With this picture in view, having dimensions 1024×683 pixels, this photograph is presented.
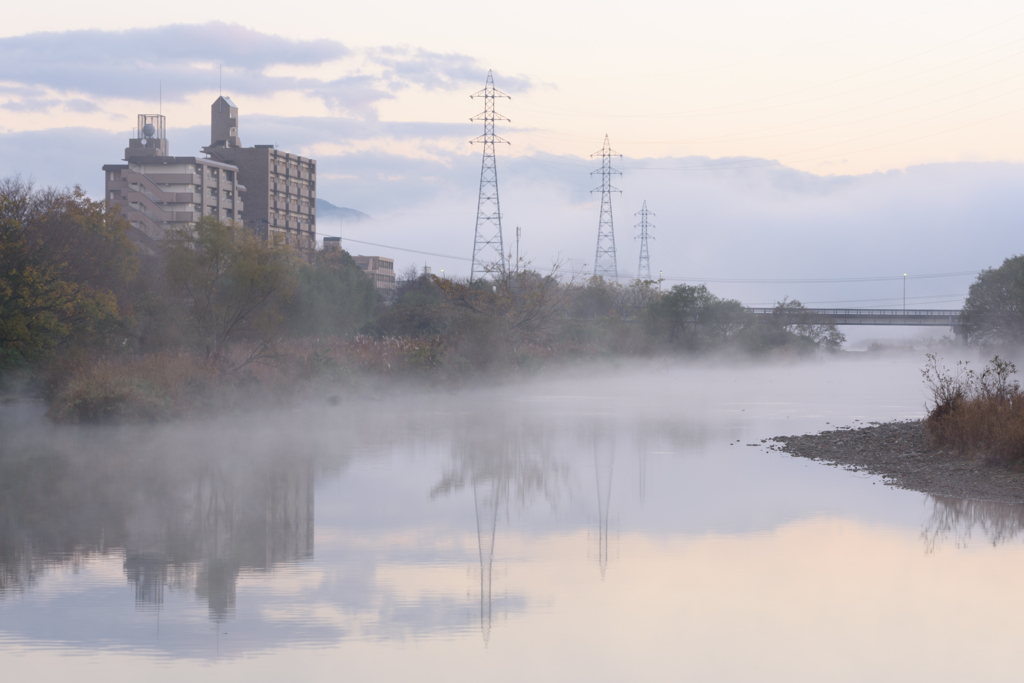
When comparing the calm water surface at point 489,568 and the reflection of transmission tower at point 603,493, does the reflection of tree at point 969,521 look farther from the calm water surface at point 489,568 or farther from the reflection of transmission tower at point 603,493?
the reflection of transmission tower at point 603,493

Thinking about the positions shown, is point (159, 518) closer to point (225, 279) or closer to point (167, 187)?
point (225, 279)

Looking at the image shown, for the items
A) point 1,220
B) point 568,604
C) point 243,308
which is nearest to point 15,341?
point 1,220

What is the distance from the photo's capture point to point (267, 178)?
448ft

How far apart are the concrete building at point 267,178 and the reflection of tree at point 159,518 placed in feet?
374

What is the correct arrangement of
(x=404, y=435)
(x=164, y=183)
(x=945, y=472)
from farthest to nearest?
(x=164, y=183) → (x=404, y=435) → (x=945, y=472)

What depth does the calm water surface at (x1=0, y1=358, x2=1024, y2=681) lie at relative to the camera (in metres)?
7.05

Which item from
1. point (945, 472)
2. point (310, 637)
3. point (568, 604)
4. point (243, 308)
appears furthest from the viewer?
point (243, 308)

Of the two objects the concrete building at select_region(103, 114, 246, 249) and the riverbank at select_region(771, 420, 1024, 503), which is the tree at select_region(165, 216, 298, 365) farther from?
the concrete building at select_region(103, 114, 246, 249)

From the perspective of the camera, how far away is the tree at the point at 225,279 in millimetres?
29938

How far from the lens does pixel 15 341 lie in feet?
89.0

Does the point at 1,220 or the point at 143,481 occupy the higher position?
the point at 1,220

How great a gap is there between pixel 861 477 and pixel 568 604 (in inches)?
375

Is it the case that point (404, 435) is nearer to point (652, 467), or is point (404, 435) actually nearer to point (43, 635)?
point (652, 467)

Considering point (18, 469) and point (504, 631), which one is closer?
point (504, 631)
